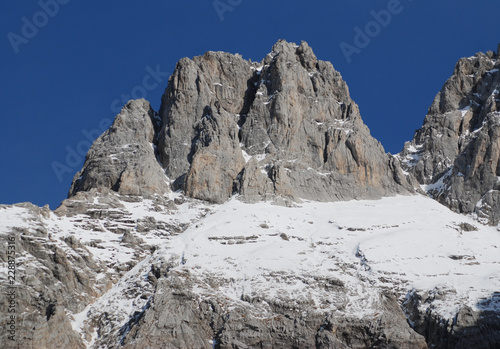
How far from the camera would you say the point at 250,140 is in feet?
504

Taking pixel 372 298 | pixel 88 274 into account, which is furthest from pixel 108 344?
pixel 372 298

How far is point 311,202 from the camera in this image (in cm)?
14238

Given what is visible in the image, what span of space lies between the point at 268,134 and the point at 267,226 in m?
34.3

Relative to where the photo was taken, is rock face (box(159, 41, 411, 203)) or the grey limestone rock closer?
the grey limestone rock

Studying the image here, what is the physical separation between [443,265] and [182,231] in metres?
38.0

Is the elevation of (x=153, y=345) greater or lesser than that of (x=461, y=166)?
lesser

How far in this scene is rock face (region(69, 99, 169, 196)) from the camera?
5418 inches

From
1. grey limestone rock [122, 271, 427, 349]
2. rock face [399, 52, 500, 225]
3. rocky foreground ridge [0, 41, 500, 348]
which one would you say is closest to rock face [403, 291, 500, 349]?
rocky foreground ridge [0, 41, 500, 348]

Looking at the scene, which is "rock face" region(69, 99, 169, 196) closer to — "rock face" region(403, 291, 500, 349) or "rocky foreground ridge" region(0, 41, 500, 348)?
"rocky foreground ridge" region(0, 41, 500, 348)

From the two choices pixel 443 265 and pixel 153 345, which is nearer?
pixel 153 345

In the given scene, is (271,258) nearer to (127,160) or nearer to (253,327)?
(253,327)

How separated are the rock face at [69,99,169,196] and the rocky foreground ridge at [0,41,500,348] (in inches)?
13.8

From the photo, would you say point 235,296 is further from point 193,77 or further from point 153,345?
point 193,77

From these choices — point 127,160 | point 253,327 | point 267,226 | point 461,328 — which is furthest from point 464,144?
point 253,327
